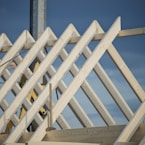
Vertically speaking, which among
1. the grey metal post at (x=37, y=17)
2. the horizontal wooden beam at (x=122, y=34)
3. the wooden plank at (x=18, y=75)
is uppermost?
the grey metal post at (x=37, y=17)

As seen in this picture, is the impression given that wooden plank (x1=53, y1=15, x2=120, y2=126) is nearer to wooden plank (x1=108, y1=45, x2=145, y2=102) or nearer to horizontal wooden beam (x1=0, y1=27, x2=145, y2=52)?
horizontal wooden beam (x1=0, y1=27, x2=145, y2=52)

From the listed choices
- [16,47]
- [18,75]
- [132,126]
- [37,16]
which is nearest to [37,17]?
[37,16]

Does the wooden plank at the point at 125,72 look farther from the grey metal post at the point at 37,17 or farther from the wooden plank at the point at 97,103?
the grey metal post at the point at 37,17

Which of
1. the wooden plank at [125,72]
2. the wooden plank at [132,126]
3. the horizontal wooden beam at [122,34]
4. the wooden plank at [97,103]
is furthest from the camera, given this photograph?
the wooden plank at [97,103]

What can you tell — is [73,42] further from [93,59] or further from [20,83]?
[20,83]

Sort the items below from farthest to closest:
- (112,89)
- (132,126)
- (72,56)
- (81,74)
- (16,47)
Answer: (16,47) < (112,89) < (72,56) < (81,74) < (132,126)

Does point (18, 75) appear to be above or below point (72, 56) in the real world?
below

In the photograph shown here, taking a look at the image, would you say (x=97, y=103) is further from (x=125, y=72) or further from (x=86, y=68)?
(x=86, y=68)

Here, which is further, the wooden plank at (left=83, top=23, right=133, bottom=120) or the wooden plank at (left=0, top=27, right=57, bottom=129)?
the wooden plank at (left=83, top=23, right=133, bottom=120)

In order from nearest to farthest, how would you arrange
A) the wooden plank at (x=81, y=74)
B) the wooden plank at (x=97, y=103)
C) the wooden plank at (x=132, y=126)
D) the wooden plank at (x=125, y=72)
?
1. the wooden plank at (x=132, y=126)
2. the wooden plank at (x=81, y=74)
3. the wooden plank at (x=125, y=72)
4. the wooden plank at (x=97, y=103)

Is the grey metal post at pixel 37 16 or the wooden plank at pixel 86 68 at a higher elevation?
the grey metal post at pixel 37 16

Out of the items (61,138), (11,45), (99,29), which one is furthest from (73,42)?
(61,138)

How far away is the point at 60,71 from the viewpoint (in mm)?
10297

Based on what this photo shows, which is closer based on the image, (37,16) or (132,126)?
(132,126)
